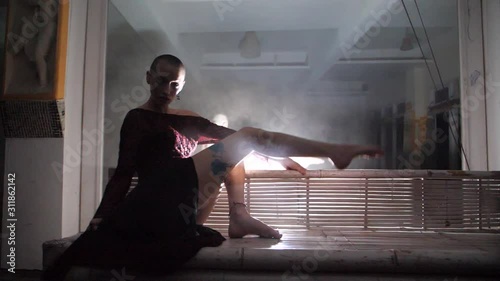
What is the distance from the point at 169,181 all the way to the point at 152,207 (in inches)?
3.7

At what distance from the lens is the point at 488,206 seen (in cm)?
133

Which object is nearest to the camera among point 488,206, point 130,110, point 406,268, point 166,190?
point 406,268

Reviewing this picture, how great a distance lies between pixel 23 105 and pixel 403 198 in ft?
5.09

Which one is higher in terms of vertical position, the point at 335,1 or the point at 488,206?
the point at 335,1

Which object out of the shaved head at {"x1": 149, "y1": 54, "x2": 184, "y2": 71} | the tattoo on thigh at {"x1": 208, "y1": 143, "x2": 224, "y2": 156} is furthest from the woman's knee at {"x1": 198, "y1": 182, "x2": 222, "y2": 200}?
the shaved head at {"x1": 149, "y1": 54, "x2": 184, "y2": 71}

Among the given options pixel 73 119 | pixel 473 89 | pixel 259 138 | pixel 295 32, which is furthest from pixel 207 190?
pixel 473 89

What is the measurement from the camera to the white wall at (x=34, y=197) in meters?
1.39

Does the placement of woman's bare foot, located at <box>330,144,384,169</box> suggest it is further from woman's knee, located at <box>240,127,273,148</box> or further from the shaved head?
the shaved head

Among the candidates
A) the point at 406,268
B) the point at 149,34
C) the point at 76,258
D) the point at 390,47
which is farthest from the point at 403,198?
the point at 149,34

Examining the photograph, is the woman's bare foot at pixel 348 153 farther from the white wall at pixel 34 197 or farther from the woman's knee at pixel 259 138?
the white wall at pixel 34 197

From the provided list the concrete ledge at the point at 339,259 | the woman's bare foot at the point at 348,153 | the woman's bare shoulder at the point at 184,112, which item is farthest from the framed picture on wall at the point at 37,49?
the woman's bare foot at the point at 348,153

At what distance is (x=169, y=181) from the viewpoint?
43.6 inches

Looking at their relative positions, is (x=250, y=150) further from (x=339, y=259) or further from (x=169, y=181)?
(x=339, y=259)

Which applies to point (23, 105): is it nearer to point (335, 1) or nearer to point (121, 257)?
point (121, 257)
